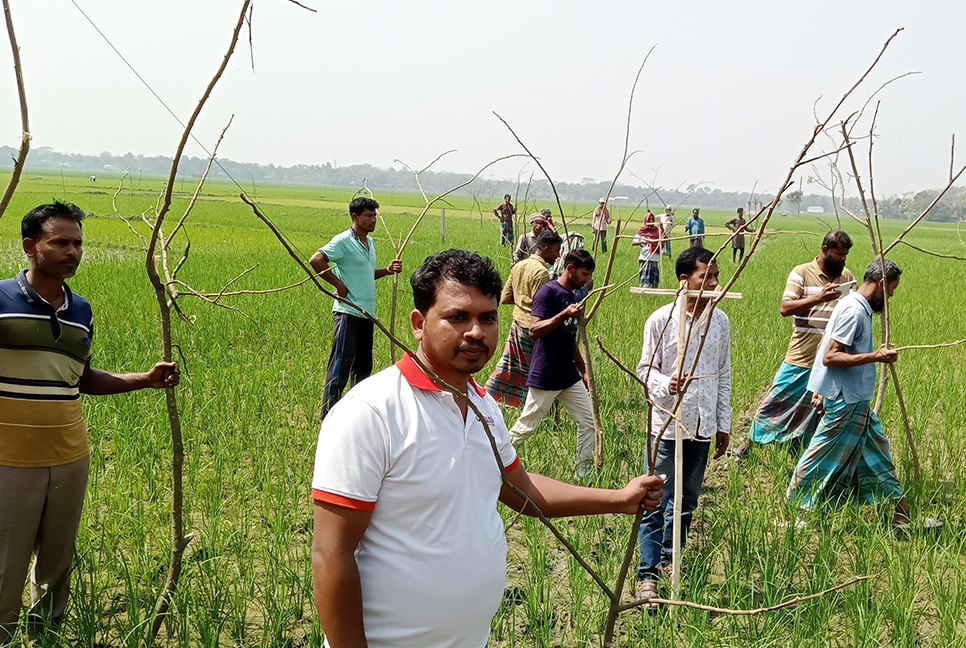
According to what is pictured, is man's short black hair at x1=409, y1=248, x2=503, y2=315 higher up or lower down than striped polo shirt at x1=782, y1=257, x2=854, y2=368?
higher up

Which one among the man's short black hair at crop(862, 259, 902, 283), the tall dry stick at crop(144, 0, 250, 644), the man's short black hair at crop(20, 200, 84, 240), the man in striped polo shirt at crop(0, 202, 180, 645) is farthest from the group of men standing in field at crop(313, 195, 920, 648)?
the man's short black hair at crop(862, 259, 902, 283)

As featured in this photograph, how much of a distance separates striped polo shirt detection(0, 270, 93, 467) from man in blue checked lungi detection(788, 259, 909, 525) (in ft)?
9.92

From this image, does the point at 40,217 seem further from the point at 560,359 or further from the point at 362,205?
the point at 560,359

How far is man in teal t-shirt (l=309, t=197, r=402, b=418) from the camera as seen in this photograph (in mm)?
4199

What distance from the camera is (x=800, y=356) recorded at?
13.8 feet

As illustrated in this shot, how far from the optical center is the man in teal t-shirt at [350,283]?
4.20 meters

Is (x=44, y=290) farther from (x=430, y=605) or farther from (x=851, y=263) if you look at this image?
(x=851, y=263)

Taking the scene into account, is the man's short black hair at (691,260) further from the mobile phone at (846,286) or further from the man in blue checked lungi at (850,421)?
the mobile phone at (846,286)

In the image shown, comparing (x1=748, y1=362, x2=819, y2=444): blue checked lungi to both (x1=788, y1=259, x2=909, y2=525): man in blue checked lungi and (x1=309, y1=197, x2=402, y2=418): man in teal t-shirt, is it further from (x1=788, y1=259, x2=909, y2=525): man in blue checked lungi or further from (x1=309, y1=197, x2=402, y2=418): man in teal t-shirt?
(x1=309, y1=197, x2=402, y2=418): man in teal t-shirt

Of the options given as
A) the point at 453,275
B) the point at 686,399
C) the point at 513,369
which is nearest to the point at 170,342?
the point at 453,275

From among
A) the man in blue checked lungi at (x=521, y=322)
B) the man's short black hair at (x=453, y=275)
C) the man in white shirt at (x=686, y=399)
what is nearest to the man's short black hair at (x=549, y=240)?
the man in blue checked lungi at (x=521, y=322)

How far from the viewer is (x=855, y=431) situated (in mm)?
3283

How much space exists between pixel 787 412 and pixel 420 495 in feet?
11.5

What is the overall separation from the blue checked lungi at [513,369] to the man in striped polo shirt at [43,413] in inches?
104
